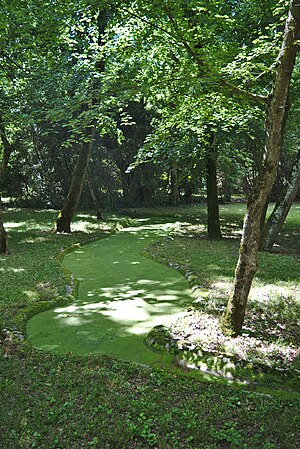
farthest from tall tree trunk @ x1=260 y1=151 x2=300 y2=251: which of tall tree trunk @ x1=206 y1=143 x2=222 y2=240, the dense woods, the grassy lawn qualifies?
the grassy lawn

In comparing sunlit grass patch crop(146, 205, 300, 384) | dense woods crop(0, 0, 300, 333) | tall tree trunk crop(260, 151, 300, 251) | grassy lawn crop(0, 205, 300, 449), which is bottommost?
grassy lawn crop(0, 205, 300, 449)

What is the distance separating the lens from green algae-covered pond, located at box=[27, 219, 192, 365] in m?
4.92

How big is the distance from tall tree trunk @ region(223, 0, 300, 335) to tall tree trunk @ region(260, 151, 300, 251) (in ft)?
18.4

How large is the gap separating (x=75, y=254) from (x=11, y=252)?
5.47ft

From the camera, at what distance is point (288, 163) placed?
952 inches

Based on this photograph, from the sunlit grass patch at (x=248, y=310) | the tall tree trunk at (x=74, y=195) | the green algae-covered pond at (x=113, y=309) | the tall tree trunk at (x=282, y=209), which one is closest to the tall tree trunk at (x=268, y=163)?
the sunlit grass patch at (x=248, y=310)

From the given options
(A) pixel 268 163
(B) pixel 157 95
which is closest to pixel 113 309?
(A) pixel 268 163

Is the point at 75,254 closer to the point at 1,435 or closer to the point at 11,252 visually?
the point at 11,252

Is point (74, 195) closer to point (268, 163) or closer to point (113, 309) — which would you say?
point (113, 309)

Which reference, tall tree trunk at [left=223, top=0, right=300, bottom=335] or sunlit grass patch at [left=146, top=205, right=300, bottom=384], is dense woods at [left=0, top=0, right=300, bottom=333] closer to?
tall tree trunk at [left=223, top=0, right=300, bottom=335]

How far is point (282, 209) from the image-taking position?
985 cm

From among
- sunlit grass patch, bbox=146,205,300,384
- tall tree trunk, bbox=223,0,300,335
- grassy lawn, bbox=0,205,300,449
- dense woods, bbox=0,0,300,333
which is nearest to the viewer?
grassy lawn, bbox=0,205,300,449

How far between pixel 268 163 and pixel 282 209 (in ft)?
19.4

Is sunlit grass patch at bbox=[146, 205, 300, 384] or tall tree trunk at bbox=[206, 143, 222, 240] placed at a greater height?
tall tree trunk at bbox=[206, 143, 222, 240]
